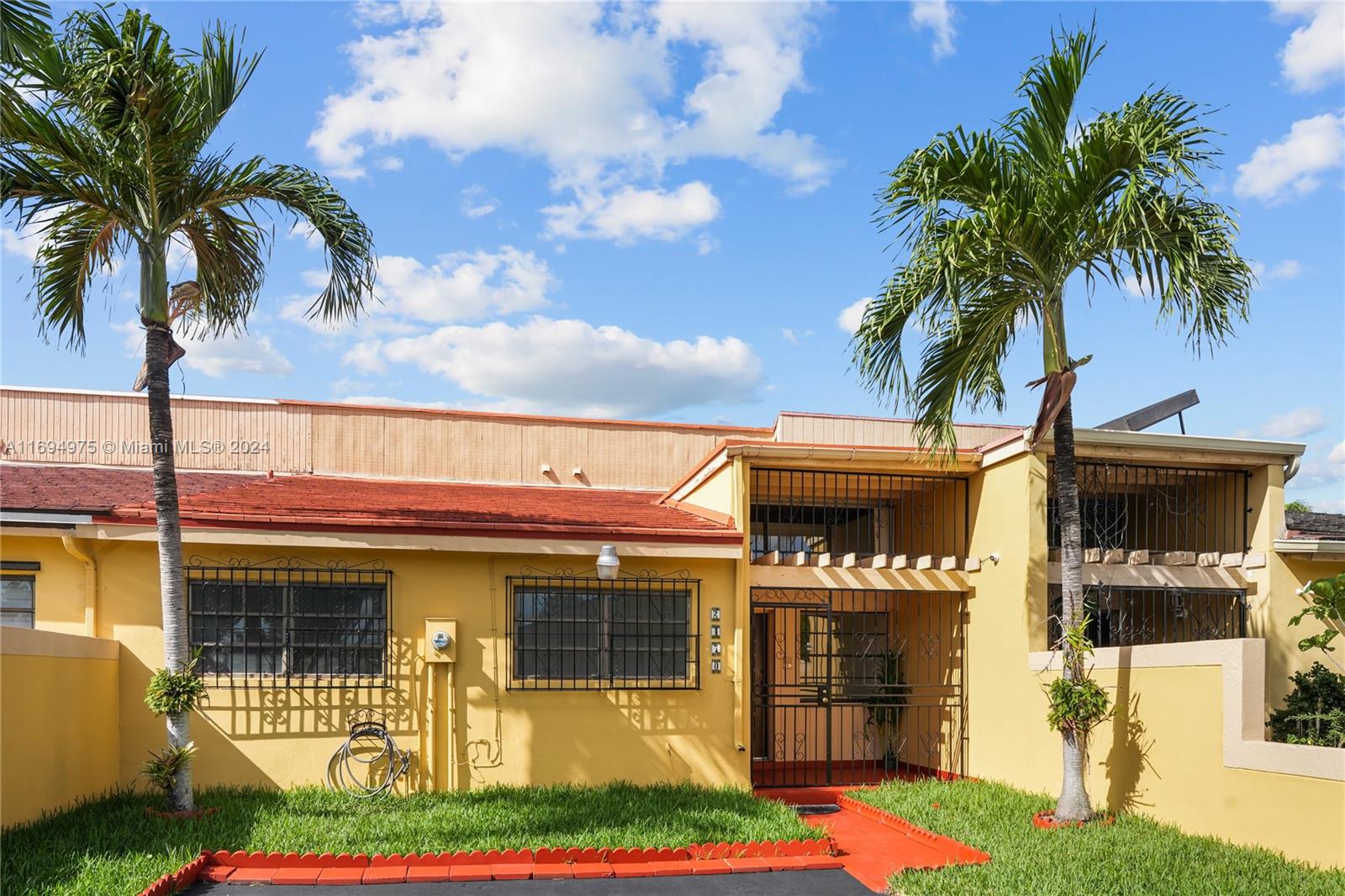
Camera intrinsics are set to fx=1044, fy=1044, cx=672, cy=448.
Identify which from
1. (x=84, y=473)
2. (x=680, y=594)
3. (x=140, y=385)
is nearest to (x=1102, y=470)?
(x=680, y=594)

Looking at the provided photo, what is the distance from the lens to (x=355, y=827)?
8.97 meters

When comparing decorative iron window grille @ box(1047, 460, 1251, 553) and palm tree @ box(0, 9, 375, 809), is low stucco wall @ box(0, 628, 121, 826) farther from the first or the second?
decorative iron window grille @ box(1047, 460, 1251, 553)

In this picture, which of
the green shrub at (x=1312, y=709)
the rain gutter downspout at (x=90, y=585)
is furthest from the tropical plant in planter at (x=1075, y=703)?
the rain gutter downspout at (x=90, y=585)

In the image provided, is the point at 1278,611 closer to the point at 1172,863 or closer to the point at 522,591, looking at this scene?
the point at 1172,863

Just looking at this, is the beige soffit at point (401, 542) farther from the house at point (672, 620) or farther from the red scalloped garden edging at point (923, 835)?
the red scalloped garden edging at point (923, 835)

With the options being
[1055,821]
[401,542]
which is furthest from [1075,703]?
[401,542]

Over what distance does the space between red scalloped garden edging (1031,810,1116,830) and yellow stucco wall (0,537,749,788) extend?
3132mm

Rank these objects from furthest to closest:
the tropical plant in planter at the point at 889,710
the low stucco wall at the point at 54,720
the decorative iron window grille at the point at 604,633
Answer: the tropical plant in planter at the point at 889,710, the decorative iron window grille at the point at 604,633, the low stucco wall at the point at 54,720

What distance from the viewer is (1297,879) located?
289 inches

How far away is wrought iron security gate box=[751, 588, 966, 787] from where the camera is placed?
12.8m

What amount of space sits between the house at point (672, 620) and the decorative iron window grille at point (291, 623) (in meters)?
0.03

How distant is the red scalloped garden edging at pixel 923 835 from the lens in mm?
8541

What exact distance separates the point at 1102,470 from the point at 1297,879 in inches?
237

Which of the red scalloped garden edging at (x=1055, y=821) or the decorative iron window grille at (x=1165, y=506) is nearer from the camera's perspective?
the red scalloped garden edging at (x=1055, y=821)
